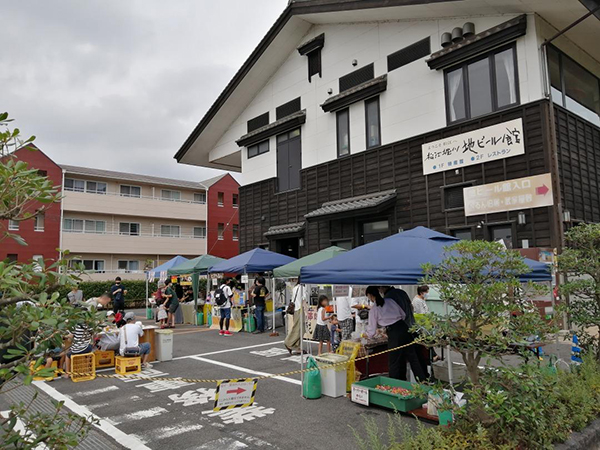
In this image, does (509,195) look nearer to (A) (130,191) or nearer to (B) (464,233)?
(B) (464,233)

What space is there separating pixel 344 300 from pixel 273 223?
1057 centimetres

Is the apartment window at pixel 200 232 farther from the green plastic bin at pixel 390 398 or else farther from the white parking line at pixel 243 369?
the green plastic bin at pixel 390 398

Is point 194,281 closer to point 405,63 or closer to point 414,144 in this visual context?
point 414,144

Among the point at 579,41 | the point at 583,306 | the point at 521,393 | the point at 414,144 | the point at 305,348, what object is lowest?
the point at 305,348

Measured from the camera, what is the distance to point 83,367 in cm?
836

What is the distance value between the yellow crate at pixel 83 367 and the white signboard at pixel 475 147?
1064 centimetres

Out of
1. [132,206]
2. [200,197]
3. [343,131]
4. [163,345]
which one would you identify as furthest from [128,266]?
[163,345]

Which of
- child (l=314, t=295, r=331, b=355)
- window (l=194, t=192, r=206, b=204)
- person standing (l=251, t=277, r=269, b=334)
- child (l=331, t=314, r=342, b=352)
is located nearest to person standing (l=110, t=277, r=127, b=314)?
person standing (l=251, t=277, r=269, b=334)

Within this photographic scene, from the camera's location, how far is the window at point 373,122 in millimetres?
15875

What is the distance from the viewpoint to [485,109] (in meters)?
12.9

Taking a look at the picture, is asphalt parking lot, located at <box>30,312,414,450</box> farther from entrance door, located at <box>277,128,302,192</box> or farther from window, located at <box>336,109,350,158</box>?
entrance door, located at <box>277,128,302,192</box>

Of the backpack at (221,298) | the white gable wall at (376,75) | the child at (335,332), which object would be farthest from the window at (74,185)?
the child at (335,332)

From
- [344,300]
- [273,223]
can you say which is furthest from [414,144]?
[273,223]

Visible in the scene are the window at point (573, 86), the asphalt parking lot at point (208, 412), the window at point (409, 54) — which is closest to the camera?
the asphalt parking lot at point (208, 412)
